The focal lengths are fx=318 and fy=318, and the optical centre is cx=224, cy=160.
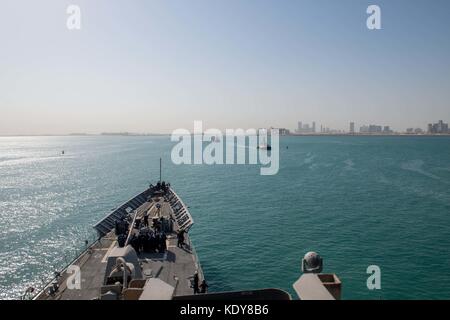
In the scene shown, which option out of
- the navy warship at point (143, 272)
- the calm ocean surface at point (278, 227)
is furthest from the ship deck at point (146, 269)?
the calm ocean surface at point (278, 227)

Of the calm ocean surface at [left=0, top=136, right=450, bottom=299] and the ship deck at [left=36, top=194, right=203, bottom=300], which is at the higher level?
the ship deck at [left=36, top=194, right=203, bottom=300]

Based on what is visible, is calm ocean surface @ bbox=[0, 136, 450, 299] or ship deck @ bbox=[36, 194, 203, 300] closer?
ship deck @ bbox=[36, 194, 203, 300]

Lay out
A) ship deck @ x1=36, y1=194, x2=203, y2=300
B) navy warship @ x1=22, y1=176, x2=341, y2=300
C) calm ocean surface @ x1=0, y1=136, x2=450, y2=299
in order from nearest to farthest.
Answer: navy warship @ x1=22, y1=176, x2=341, y2=300, ship deck @ x1=36, y1=194, x2=203, y2=300, calm ocean surface @ x1=0, y1=136, x2=450, y2=299

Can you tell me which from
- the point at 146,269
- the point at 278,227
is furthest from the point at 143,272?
the point at 278,227

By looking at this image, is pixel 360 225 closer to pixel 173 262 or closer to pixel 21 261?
pixel 173 262

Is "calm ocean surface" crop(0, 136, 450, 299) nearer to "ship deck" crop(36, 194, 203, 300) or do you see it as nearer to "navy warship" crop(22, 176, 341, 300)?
"ship deck" crop(36, 194, 203, 300)

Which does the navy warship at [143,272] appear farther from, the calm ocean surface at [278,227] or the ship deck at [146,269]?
the calm ocean surface at [278,227]

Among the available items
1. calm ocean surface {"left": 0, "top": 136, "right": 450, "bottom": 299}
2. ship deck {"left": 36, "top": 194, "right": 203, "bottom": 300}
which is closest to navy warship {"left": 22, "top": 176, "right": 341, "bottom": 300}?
ship deck {"left": 36, "top": 194, "right": 203, "bottom": 300}

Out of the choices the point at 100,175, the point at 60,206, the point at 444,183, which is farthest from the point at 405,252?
the point at 100,175
